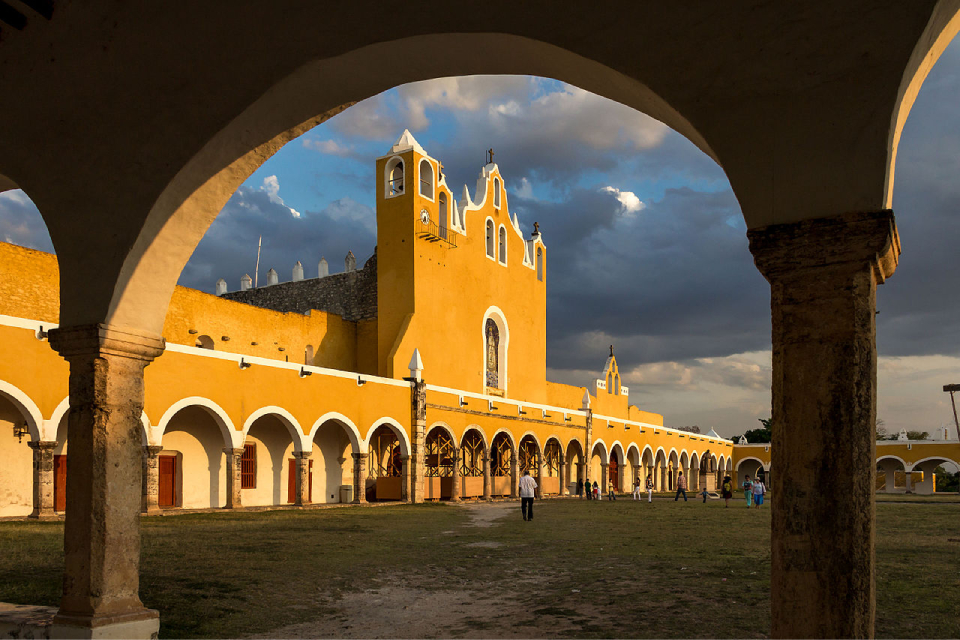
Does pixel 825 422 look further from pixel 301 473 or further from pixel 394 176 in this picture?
pixel 394 176

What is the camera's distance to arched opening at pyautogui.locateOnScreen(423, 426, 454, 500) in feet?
83.6

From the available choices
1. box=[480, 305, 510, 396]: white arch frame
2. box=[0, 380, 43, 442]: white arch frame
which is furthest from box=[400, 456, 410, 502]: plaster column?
box=[0, 380, 43, 442]: white arch frame

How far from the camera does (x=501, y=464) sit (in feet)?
105

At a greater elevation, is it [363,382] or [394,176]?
[394,176]

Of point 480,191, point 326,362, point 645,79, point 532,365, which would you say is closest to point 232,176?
point 645,79

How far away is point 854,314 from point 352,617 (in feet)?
14.3

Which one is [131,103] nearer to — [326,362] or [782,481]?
[782,481]

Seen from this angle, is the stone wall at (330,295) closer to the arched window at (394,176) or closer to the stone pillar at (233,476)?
the arched window at (394,176)

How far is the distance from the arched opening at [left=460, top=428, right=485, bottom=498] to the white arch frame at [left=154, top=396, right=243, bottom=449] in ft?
30.1

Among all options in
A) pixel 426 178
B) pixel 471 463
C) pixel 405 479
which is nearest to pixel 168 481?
pixel 405 479

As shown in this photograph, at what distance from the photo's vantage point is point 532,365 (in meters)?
35.4

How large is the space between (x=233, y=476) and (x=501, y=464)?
14.6 metres

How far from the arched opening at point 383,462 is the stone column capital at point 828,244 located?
2194 centimetres

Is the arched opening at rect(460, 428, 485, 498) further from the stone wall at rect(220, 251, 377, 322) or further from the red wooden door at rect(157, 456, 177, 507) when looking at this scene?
the red wooden door at rect(157, 456, 177, 507)
